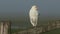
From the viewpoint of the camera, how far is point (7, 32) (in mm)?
2908

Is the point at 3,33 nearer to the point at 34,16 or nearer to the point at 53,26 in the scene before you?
the point at 53,26

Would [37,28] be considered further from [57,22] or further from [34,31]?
[57,22]

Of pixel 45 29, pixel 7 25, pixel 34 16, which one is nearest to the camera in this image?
pixel 7 25

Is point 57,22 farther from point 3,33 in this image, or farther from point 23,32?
point 3,33

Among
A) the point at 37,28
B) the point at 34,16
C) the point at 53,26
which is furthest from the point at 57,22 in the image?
the point at 34,16

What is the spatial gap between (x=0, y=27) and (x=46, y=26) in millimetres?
744

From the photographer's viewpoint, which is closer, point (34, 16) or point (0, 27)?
point (0, 27)

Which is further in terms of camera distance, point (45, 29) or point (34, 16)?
point (34, 16)

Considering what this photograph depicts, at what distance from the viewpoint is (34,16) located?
612cm

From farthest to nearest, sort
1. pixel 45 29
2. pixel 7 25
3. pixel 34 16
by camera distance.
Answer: pixel 34 16 → pixel 45 29 → pixel 7 25

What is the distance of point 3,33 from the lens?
9.59 feet

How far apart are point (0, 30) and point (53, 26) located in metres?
0.86

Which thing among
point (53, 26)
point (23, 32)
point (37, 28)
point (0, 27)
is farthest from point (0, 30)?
point (53, 26)

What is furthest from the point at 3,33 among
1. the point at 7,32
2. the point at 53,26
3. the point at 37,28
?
the point at 53,26
